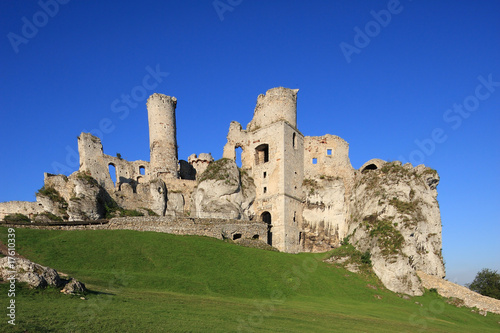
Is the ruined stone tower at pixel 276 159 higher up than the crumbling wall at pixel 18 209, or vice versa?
the ruined stone tower at pixel 276 159

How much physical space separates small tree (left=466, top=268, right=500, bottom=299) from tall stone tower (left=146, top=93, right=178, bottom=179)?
45.8 metres

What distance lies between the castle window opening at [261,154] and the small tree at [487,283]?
3529 cm

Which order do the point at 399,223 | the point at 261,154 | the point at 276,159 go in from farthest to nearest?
the point at 261,154, the point at 276,159, the point at 399,223

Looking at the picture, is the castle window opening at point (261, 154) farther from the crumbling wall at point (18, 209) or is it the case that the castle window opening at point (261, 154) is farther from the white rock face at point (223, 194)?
the crumbling wall at point (18, 209)

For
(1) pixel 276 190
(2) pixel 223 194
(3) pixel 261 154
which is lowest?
(2) pixel 223 194

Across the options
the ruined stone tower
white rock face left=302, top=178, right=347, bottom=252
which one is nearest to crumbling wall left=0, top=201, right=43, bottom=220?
the ruined stone tower

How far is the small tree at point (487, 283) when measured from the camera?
51.3m

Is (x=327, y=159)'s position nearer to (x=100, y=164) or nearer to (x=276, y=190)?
(x=276, y=190)

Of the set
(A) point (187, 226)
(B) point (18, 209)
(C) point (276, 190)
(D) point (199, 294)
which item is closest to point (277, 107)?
(C) point (276, 190)

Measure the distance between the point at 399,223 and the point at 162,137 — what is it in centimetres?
3202

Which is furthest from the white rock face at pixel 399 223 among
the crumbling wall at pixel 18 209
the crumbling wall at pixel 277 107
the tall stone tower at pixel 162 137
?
the crumbling wall at pixel 18 209

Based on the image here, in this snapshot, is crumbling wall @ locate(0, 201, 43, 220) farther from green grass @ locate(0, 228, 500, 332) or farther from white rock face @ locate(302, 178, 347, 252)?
white rock face @ locate(302, 178, 347, 252)

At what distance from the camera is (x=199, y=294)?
882 inches

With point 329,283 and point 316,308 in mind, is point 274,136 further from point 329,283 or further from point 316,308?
point 316,308
